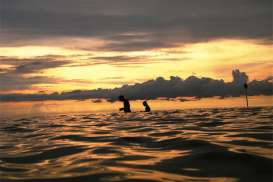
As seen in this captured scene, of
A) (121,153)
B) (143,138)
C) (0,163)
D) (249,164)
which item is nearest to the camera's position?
(249,164)

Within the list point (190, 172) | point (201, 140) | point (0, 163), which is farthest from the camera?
point (201, 140)

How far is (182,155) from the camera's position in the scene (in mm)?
→ 7668

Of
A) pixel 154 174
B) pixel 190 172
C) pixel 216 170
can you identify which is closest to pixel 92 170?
pixel 154 174

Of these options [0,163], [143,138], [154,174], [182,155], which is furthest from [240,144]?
[0,163]

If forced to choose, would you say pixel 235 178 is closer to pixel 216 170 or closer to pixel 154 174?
pixel 216 170

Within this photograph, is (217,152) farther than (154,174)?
Yes

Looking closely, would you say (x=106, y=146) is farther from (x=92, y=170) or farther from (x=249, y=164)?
(x=249, y=164)

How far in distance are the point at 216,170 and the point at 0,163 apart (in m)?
4.55

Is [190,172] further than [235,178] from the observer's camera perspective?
Yes

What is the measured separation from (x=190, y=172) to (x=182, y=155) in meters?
1.63

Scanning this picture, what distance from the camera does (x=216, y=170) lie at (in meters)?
6.13

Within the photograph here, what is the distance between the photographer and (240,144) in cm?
907

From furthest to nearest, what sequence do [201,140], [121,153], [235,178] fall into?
[201,140], [121,153], [235,178]

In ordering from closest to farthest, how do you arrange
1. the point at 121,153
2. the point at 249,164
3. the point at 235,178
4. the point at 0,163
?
1. the point at 235,178
2. the point at 249,164
3. the point at 0,163
4. the point at 121,153
